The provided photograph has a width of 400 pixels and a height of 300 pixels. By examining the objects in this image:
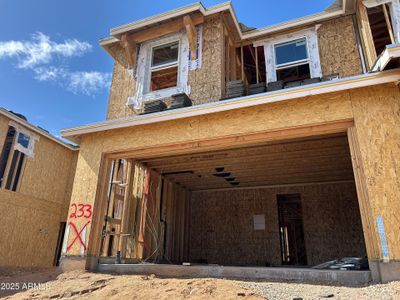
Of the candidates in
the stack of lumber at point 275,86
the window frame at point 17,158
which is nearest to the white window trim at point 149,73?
the stack of lumber at point 275,86

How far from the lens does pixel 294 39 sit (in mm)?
9562

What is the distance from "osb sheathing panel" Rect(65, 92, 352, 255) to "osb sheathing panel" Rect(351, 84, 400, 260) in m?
0.29

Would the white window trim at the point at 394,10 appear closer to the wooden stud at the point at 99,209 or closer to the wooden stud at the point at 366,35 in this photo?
the wooden stud at the point at 366,35

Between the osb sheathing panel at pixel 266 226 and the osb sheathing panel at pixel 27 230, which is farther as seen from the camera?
the osb sheathing panel at pixel 27 230

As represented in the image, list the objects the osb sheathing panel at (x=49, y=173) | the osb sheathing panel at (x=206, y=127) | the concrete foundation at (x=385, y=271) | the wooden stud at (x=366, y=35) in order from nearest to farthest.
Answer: the concrete foundation at (x=385, y=271)
the osb sheathing panel at (x=206, y=127)
the wooden stud at (x=366, y=35)
the osb sheathing panel at (x=49, y=173)

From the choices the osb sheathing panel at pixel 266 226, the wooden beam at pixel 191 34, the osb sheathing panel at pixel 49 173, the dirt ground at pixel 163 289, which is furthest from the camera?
the osb sheathing panel at pixel 49 173

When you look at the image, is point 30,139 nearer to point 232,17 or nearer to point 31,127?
point 31,127

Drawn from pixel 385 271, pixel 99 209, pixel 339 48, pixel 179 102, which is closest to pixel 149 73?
pixel 179 102

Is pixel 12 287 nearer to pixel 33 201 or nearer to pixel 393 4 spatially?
pixel 33 201

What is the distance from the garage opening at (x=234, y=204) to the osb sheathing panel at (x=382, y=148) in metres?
1.91

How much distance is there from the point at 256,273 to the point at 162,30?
779 cm

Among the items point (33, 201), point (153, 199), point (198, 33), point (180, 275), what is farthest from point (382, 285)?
point (33, 201)

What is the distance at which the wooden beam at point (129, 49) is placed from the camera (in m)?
9.91

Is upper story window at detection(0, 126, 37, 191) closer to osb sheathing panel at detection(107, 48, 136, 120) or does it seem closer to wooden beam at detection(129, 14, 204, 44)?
osb sheathing panel at detection(107, 48, 136, 120)
